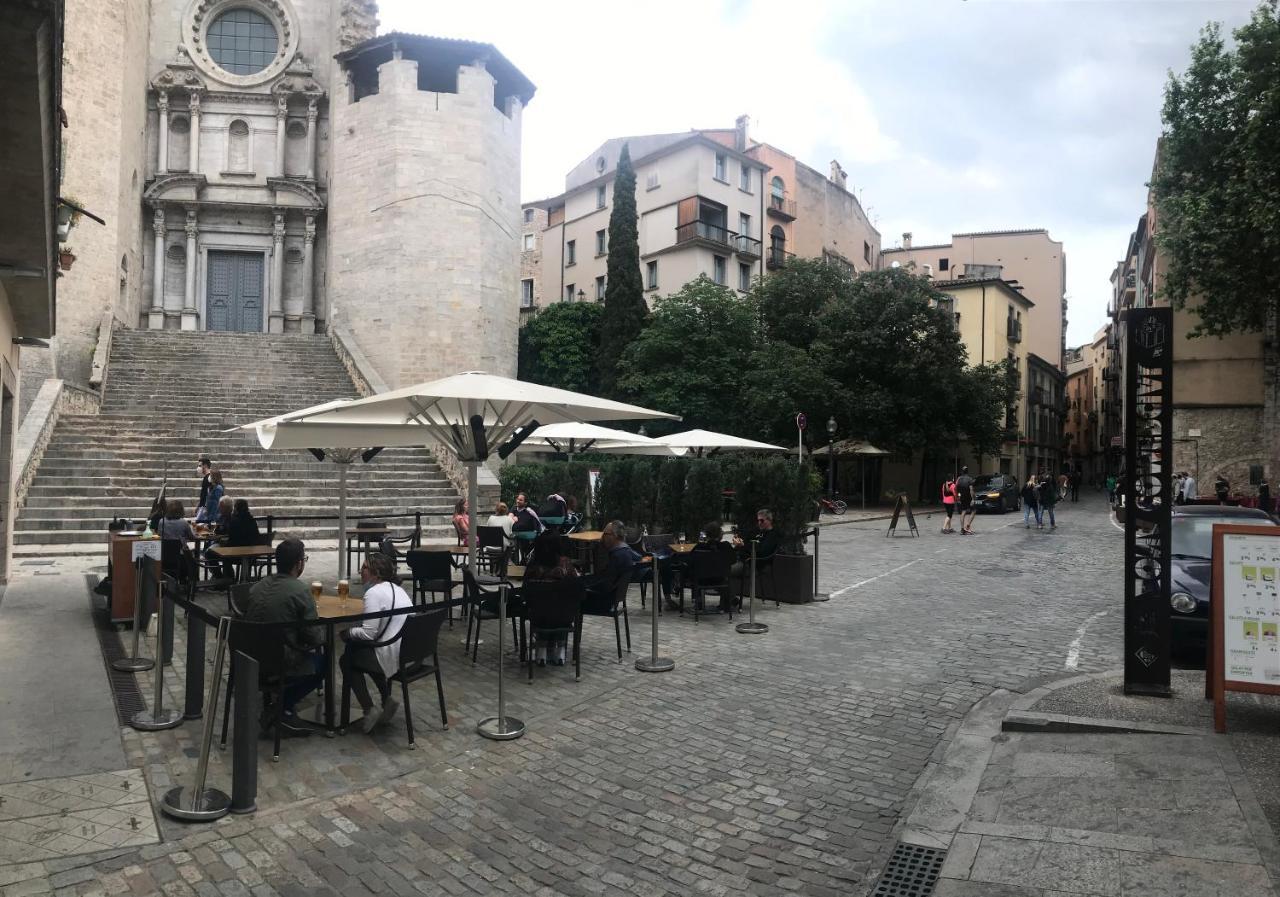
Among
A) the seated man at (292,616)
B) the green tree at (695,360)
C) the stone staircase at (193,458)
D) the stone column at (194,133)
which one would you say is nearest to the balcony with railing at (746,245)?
the green tree at (695,360)

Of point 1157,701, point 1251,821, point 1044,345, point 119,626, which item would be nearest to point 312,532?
point 119,626

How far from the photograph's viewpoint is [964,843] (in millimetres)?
3912

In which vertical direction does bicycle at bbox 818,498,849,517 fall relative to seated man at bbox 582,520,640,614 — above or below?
below

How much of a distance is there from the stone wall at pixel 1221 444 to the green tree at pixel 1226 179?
386 cm

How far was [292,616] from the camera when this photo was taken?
5031mm

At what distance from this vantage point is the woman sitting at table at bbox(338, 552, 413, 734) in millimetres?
5258

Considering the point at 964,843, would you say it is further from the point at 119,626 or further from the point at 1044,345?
the point at 1044,345

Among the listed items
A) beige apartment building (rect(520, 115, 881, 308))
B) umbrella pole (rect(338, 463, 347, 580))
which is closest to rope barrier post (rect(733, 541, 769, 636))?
umbrella pole (rect(338, 463, 347, 580))

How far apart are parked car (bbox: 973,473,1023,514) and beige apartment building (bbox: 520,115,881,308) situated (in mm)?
12907

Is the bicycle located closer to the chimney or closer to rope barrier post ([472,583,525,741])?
rope barrier post ([472,583,525,741])

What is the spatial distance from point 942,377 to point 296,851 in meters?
31.8

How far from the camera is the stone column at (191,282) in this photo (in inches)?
1249

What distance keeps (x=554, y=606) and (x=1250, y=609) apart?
476 centimetres

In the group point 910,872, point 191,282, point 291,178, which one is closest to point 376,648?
point 910,872
